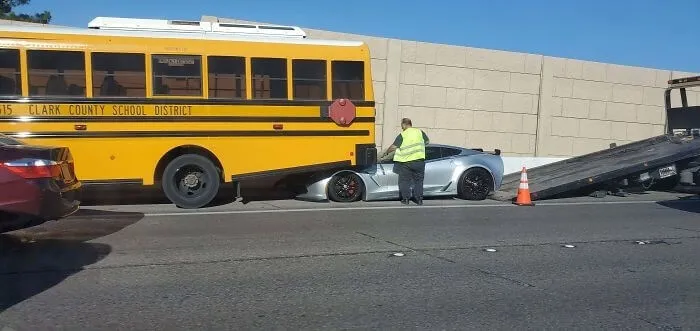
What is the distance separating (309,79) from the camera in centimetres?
1147

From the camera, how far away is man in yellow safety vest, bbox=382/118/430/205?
1196 centimetres

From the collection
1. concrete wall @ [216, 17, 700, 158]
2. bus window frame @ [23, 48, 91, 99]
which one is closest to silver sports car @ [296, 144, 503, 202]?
bus window frame @ [23, 48, 91, 99]

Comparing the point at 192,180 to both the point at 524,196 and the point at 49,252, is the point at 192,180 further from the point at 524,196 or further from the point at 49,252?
the point at 524,196

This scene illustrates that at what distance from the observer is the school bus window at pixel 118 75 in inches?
410

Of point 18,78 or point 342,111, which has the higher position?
point 18,78

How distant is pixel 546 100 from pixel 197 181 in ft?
39.9

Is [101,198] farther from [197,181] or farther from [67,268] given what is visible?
[67,268]

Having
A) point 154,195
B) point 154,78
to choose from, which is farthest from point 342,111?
point 154,195

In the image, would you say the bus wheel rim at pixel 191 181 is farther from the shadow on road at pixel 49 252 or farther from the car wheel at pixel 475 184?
the car wheel at pixel 475 184

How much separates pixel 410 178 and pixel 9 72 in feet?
23.0

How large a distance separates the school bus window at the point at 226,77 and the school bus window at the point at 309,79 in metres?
0.94

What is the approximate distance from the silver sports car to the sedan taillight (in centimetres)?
588

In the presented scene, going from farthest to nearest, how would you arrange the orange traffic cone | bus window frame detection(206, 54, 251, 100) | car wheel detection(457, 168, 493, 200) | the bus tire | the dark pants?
car wheel detection(457, 168, 493, 200), the orange traffic cone, the dark pants, the bus tire, bus window frame detection(206, 54, 251, 100)

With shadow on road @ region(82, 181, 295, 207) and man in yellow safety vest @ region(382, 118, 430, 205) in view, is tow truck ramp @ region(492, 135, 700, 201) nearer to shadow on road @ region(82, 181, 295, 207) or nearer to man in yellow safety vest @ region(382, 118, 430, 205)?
man in yellow safety vest @ region(382, 118, 430, 205)
